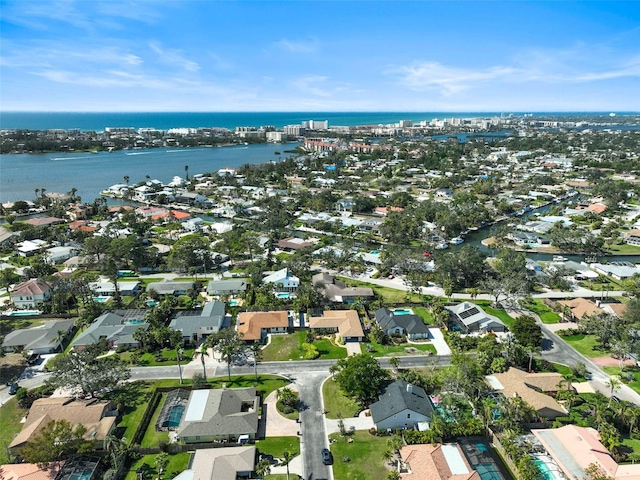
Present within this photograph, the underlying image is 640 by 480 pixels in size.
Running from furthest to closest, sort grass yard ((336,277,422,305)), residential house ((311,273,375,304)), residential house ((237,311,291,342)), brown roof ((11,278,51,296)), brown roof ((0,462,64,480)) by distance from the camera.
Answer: residential house ((311,273,375,304)) → grass yard ((336,277,422,305)) → brown roof ((11,278,51,296)) → residential house ((237,311,291,342)) → brown roof ((0,462,64,480))

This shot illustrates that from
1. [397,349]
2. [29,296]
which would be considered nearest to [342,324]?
[397,349]

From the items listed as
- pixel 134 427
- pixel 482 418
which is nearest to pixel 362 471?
pixel 482 418

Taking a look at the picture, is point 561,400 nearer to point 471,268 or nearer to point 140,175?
point 471,268

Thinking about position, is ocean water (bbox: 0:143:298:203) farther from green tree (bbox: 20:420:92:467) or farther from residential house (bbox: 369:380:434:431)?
residential house (bbox: 369:380:434:431)

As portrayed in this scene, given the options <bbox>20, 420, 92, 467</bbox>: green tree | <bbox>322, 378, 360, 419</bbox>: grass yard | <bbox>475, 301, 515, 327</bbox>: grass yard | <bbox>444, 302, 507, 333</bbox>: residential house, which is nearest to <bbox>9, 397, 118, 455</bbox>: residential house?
<bbox>20, 420, 92, 467</bbox>: green tree

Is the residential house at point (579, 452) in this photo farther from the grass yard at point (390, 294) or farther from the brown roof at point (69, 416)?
the brown roof at point (69, 416)

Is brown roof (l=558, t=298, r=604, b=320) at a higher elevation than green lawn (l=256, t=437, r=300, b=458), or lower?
higher
